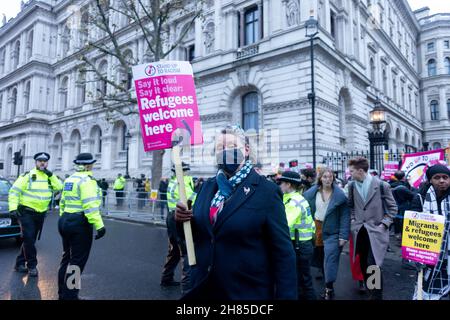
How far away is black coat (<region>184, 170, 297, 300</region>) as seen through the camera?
81.0 inches

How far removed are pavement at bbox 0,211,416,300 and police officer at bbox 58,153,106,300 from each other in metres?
0.51

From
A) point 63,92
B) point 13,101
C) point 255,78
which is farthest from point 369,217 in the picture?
point 13,101

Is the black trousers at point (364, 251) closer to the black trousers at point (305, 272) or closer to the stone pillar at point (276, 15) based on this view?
the black trousers at point (305, 272)

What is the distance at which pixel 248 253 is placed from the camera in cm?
207

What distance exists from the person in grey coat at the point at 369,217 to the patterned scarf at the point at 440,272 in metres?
0.87

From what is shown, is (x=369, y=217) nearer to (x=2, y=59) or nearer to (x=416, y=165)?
(x=416, y=165)

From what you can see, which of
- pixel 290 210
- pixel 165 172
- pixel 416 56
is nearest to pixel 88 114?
pixel 165 172

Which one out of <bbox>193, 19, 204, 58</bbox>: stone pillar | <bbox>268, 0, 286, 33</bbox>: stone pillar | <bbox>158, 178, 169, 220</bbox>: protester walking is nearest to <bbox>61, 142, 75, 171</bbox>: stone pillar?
<bbox>193, 19, 204, 58</bbox>: stone pillar

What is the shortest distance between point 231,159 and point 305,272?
2.61 meters

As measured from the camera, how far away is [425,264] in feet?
10.6

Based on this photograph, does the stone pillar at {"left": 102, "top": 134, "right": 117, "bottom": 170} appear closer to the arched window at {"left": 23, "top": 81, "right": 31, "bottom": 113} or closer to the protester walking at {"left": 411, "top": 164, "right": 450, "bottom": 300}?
the arched window at {"left": 23, "top": 81, "right": 31, "bottom": 113}

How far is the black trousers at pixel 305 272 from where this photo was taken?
4.14 meters

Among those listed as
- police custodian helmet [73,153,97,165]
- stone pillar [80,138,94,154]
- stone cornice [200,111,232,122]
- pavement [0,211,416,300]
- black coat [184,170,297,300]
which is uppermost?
stone cornice [200,111,232,122]
